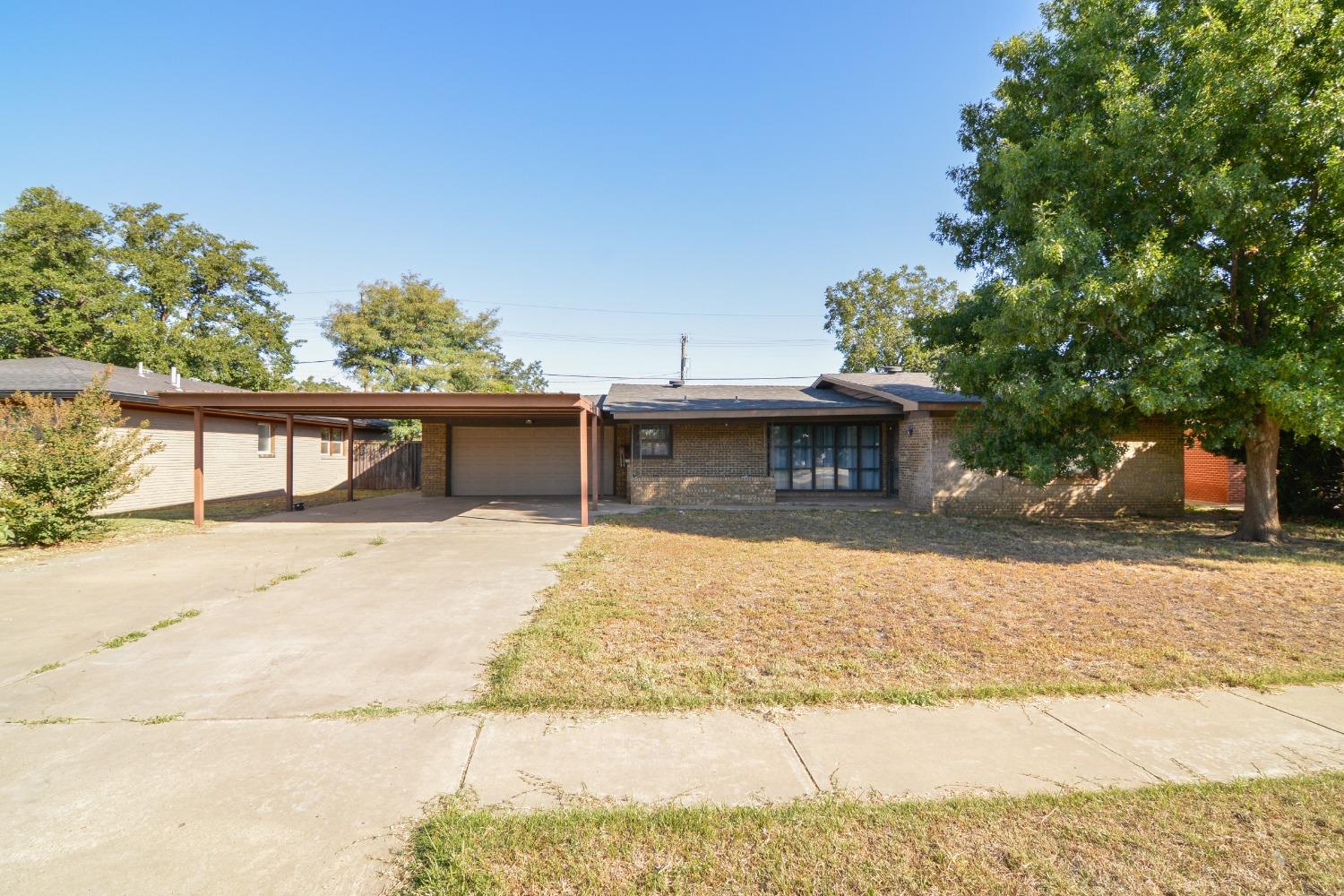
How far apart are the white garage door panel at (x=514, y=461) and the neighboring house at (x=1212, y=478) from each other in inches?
692

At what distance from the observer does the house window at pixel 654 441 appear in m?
15.8

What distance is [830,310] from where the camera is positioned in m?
32.3

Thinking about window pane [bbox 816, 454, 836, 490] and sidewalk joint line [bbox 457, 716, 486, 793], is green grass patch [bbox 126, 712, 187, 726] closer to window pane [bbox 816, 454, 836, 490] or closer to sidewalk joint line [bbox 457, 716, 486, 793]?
sidewalk joint line [bbox 457, 716, 486, 793]

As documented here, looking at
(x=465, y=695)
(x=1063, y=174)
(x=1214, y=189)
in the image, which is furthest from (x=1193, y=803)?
(x=1063, y=174)

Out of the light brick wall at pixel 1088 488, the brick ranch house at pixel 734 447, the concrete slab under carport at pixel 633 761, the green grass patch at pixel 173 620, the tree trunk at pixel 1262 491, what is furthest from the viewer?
the light brick wall at pixel 1088 488

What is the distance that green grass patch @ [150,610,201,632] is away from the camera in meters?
5.18

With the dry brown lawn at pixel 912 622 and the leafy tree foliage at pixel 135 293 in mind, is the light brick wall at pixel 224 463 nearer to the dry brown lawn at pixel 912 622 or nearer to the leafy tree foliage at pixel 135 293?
the leafy tree foliage at pixel 135 293

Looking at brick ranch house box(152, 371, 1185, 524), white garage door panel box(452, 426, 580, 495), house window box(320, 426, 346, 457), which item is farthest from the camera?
house window box(320, 426, 346, 457)

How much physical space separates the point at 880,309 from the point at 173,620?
31.3 m

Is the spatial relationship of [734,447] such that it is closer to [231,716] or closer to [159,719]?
[231,716]

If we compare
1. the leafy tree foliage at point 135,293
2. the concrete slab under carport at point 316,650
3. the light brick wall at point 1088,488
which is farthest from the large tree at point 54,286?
the light brick wall at point 1088,488

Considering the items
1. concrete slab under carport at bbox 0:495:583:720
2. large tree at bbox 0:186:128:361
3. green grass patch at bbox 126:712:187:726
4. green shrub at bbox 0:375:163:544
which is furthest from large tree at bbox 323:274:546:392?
green grass patch at bbox 126:712:187:726

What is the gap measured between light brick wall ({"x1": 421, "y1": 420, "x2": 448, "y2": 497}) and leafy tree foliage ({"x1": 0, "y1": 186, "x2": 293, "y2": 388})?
1452cm

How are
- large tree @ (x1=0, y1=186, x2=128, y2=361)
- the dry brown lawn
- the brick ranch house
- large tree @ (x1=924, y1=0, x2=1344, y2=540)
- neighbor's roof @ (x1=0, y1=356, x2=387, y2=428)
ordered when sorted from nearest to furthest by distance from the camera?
the dry brown lawn
large tree @ (x1=924, y1=0, x2=1344, y2=540)
neighbor's roof @ (x1=0, y1=356, x2=387, y2=428)
the brick ranch house
large tree @ (x1=0, y1=186, x2=128, y2=361)
